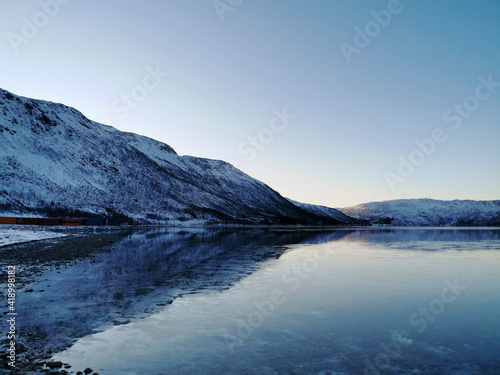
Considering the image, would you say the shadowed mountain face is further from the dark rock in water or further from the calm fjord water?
the dark rock in water

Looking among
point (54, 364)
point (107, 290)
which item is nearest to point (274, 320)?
point (54, 364)

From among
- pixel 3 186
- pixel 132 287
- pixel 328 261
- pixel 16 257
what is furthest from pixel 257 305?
pixel 3 186

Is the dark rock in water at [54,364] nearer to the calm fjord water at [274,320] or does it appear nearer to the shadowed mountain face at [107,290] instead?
the calm fjord water at [274,320]

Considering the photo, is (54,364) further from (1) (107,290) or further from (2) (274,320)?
(1) (107,290)

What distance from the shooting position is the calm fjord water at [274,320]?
28.2ft

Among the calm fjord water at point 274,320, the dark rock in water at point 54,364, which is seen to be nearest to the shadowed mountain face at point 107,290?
the calm fjord water at point 274,320

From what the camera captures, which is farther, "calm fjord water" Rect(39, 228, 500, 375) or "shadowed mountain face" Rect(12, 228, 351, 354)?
"shadowed mountain face" Rect(12, 228, 351, 354)

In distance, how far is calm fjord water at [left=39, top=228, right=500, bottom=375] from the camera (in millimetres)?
8609

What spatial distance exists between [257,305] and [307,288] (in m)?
4.65

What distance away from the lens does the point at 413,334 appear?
35.8 ft

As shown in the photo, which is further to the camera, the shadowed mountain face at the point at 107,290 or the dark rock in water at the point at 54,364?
the shadowed mountain face at the point at 107,290

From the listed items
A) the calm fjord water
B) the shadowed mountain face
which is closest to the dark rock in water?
the calm fjord water

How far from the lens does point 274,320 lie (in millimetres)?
12336

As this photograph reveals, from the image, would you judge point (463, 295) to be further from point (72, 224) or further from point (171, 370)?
point (72, 224)
